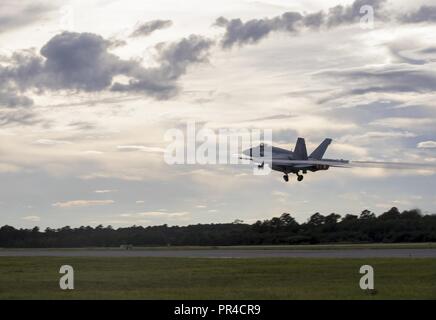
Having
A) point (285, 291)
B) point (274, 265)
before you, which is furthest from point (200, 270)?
point (285, 291)

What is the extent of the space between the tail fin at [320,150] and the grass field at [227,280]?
29.2 m

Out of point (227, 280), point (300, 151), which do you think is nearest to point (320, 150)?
point (300, 151)

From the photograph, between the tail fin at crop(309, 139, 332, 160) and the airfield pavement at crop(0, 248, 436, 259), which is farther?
the tail fin at crop(309, 139, 332, 160)

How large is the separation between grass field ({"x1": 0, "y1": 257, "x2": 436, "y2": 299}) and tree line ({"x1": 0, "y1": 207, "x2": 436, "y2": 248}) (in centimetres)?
5371

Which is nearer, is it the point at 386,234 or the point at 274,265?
the point at 274,265

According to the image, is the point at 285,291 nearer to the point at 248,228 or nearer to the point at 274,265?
the point at 274,265

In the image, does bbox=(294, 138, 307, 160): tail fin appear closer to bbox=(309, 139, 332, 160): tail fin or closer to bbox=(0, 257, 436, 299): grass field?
bbox=(309, 139, 332, 160): tail fin

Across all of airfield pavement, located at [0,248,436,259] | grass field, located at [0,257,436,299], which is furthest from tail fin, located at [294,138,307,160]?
grass field, located at [0,257,436,299]

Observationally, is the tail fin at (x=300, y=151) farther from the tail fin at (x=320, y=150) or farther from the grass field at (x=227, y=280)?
the grass field at (x=227, y=280)

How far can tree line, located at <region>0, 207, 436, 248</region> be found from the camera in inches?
Result: 4616

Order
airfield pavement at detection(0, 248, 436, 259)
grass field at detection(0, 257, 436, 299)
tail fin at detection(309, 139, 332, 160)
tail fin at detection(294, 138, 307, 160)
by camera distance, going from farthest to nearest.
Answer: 1. tail fin at detection(309, 139, 332, 160)
2. tail fin at detection(294, 138, 307, 160)
3. airfield pavement at detection(0, 248, 436, 259)
4. grass field at detection(0, 257, 436, 299)
